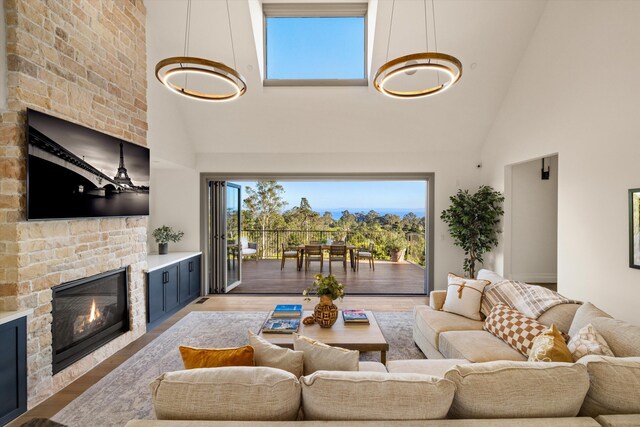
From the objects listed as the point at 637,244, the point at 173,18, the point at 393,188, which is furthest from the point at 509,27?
the point at 393,188

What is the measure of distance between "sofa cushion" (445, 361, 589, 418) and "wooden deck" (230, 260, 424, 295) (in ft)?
14.7

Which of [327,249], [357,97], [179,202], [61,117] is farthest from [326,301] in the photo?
[327,249]

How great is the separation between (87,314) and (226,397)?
262cm

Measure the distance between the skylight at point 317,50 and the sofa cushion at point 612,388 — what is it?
14.3 ft

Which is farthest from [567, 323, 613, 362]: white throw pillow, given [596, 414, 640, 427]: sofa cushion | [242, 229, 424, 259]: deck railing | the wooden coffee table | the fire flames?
[242, 229, 424, 259]: deck railing

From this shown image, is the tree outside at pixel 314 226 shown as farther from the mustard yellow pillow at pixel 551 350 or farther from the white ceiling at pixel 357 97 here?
the mustard yellow pillow at pixel 551 350

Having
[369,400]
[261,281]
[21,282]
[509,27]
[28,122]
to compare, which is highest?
[509,27]

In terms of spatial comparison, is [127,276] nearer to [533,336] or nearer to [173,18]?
[173,18]

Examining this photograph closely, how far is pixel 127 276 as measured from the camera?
3561 millimetres

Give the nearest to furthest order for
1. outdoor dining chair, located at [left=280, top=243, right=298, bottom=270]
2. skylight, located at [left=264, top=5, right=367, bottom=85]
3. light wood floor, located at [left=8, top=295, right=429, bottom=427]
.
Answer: light wood floor, located at [left=8, top=295, right=429, bottom=427] < skylight, located at [left=264, top=5, right=367, bottom=85] < outdoor dining chair, located at [left=280, top=243, right=298, bottom=270]

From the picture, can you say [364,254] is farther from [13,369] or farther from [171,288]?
[13,369]

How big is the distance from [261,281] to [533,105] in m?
5.63

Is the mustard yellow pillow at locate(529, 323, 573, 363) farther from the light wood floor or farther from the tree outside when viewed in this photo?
the tree outside

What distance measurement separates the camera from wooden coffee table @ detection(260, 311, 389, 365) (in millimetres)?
2596
